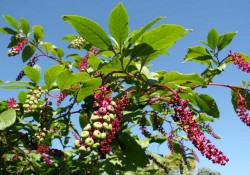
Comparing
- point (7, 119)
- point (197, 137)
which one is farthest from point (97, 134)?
point (7, 119)

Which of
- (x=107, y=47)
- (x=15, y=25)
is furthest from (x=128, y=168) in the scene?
(x=15, y=25)

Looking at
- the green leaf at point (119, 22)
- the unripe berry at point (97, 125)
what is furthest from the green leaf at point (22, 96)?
the unripe berry at point (97, 125)

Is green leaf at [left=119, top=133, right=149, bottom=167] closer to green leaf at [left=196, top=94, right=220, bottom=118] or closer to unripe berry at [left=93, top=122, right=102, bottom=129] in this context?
green leaf at [left=196, top=94, right=220, bottom=118]

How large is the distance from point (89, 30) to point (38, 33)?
2.72m

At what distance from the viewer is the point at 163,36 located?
8.42ft

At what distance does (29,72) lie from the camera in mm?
3635

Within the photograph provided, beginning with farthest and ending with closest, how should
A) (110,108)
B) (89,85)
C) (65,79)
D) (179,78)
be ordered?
1. (65,79)
2. (179,78)
3. (89,85)
4. (110,108)

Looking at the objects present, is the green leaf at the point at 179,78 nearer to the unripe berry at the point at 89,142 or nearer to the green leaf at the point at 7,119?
the unripe berry at the point at 89,142

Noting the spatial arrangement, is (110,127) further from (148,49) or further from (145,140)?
(145,140)

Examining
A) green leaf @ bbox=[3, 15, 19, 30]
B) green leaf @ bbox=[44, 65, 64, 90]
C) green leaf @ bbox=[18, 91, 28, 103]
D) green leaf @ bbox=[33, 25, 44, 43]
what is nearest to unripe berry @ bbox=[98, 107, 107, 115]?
green leaf @ bbox=[44, 65, 64, 90]

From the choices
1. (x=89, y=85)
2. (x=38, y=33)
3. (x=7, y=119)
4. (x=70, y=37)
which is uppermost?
(x=70, y=37)

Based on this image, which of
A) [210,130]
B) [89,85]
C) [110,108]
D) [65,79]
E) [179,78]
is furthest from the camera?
[210,130]

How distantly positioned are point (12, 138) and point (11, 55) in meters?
1.39

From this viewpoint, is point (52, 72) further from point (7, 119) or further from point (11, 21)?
point (11, 21)
